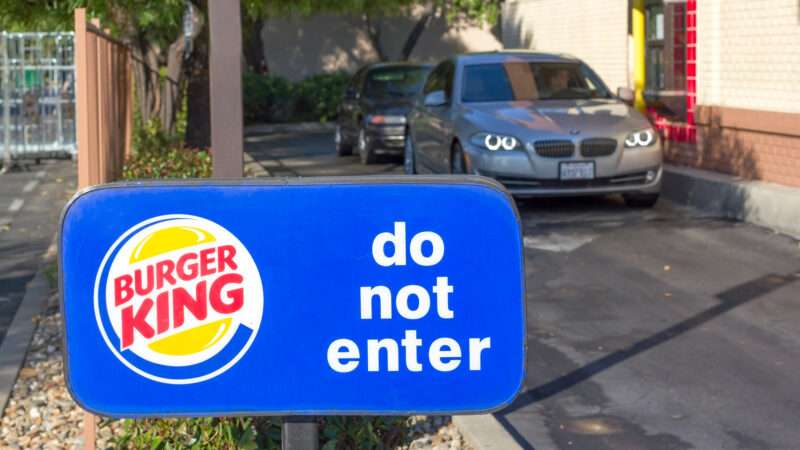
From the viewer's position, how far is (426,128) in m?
16.7

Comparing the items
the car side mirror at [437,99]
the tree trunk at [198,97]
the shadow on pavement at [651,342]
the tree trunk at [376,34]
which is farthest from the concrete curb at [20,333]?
the tree trunk at [376,34]

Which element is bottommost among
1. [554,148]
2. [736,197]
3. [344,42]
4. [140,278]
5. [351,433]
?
[351,433]

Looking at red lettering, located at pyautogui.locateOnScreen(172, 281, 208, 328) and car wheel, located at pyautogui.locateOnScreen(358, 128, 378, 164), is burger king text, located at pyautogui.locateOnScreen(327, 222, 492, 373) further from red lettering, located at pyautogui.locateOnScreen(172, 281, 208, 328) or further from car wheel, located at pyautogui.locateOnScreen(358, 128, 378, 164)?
car wheel, located at pyautogui.locateOnScreen(358, 128, 378, 164)

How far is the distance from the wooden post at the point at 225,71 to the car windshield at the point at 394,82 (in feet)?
55.8

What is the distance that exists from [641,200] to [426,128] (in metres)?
2.92

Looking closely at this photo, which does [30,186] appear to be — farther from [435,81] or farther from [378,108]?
[435,81]

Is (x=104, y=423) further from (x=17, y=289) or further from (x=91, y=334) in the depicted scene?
(x=17, y=289)

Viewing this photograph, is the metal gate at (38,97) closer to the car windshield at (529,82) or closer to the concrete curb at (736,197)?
the car windshield at (529,82)

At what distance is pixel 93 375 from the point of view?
3.81m

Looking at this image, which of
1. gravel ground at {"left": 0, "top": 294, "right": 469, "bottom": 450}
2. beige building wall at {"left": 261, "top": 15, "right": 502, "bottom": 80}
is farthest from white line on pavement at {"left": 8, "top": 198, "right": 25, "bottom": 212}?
beige building wall at {"left": 261, "top": 15, "right": 502, "bottom": 80}

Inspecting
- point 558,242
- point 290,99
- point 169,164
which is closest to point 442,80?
point 169,164

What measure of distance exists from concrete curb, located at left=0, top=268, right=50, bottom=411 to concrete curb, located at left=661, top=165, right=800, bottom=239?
20.9 feet

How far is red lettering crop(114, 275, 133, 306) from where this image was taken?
3.75 m

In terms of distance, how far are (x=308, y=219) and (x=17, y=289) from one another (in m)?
7.52
